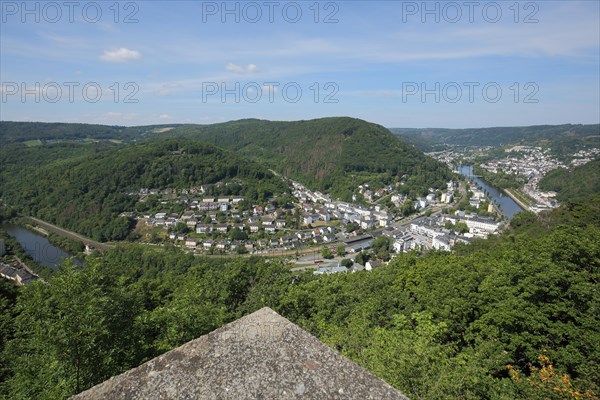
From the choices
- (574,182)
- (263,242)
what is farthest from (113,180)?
(574,182)

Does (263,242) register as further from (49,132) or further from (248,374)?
(49,132)

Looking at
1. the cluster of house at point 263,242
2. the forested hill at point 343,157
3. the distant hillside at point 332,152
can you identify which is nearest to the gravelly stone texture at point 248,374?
the cluster of house at point 263,242

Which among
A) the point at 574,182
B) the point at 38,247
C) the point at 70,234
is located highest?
the point at 574,182

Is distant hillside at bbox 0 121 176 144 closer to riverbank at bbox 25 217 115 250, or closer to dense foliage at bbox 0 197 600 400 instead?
riverbank at bbox 25 217 115 250

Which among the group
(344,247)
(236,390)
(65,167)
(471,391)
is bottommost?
(344,247)

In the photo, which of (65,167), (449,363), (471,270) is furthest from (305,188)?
(449,363)

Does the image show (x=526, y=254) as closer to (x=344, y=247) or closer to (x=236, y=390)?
(x=236, y=390)
